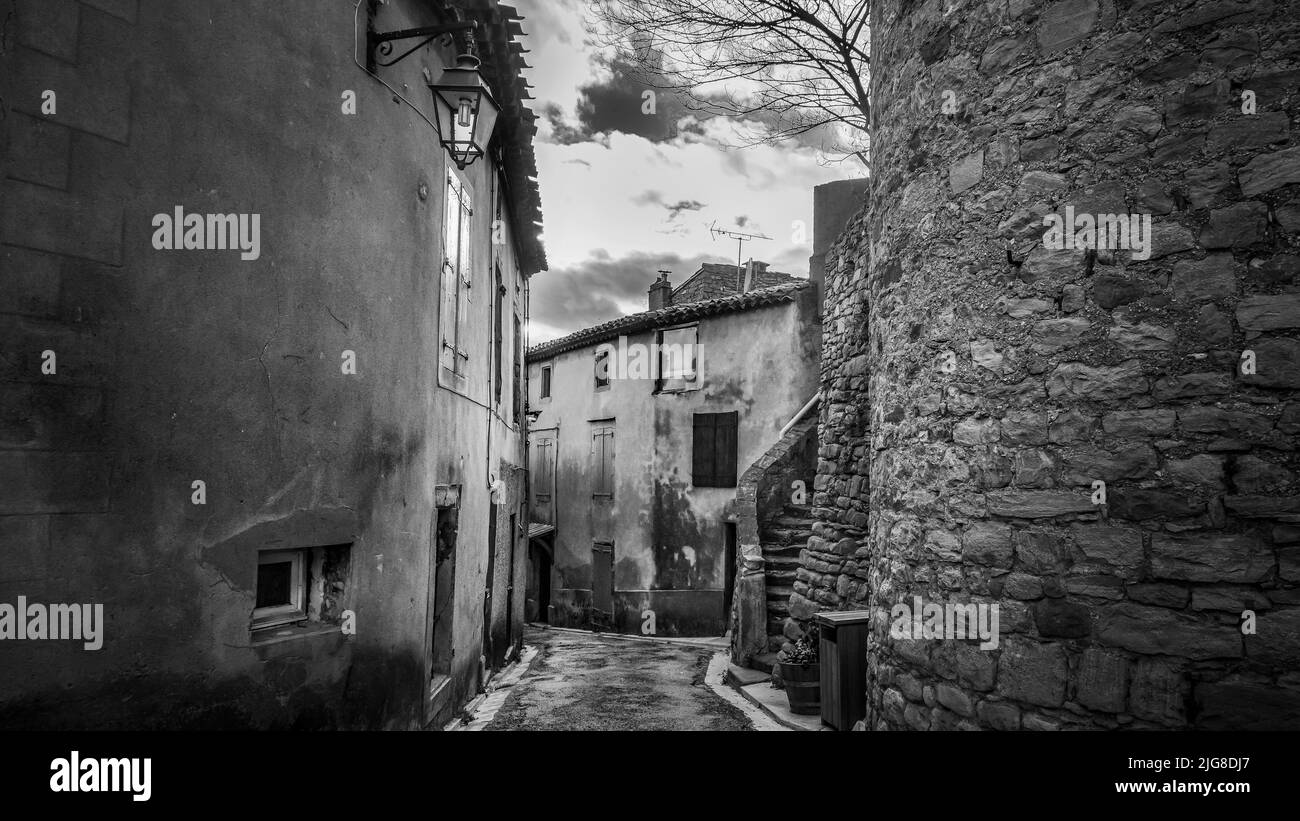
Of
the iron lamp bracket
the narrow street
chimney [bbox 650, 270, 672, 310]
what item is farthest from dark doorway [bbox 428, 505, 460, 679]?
chimney [bbox 650, 270, 672, 310]

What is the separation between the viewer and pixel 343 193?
458cm

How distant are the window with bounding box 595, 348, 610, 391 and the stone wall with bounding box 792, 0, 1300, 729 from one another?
44.4ft

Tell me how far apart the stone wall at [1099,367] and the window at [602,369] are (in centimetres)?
1353

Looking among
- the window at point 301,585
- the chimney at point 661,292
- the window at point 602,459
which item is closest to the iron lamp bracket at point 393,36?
the window at point 301,585

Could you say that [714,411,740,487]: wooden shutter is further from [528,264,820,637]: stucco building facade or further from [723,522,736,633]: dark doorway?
[723,522,736,633]: dark doorway

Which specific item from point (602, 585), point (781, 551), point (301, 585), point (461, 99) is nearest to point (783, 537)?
point (781, 551)

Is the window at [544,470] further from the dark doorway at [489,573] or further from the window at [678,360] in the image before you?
the dark doorway at [489,573]

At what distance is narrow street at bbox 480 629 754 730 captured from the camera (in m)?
7.21

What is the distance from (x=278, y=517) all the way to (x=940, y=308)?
3799mm

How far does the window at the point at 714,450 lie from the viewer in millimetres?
15031

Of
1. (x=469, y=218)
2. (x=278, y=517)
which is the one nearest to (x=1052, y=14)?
(x=278, y=517)

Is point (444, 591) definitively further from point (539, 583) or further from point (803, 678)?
point (539, 583)

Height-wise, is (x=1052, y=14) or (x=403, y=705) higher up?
(x=1052, y=14)
